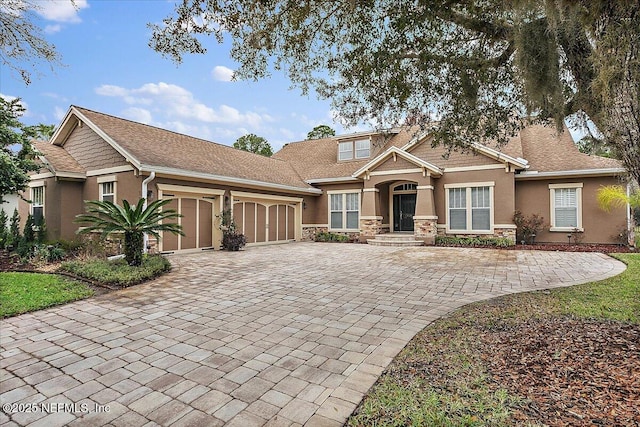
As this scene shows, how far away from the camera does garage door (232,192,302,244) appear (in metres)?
14.2

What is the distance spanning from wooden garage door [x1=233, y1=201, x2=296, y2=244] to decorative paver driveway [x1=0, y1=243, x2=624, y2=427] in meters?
6.50

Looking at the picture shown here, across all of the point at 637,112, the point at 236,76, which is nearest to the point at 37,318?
the point at 236,76

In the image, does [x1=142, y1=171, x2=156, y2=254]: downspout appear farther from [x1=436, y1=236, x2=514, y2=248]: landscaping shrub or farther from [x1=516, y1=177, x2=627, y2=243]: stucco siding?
[x1=516, y1=177, x2=627, y2=243]: stucco siding

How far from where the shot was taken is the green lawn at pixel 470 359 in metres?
2.42

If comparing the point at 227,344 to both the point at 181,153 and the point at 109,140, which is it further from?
the point at 181,153

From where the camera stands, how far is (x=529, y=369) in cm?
307

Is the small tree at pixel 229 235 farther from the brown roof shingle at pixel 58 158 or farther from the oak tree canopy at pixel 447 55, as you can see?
the oak tree canopy at pixel 447 55

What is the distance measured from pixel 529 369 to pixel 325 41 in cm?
586

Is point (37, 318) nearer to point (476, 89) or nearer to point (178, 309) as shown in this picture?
point (178, 309)

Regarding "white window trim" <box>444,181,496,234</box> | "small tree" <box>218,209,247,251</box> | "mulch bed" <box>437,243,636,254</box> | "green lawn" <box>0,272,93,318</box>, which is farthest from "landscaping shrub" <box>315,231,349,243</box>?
"green lawn" <box>0,272,93,318</box>

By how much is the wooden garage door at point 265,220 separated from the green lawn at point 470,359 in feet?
35.3

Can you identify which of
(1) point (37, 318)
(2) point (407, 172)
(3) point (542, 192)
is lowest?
(1) point (37, 318)

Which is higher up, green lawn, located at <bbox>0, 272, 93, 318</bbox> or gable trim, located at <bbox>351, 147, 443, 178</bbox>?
gable trim, located at <bbox>351, 147, 443, 178</bbox>

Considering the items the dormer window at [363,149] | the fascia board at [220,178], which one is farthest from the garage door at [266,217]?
the dormer window at [363,149]
